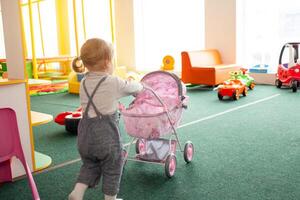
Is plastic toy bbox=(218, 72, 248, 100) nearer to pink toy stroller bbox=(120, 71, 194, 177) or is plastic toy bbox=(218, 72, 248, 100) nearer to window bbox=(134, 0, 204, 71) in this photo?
window bbox=(134, 0, 204, 71)

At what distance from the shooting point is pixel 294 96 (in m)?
5.89

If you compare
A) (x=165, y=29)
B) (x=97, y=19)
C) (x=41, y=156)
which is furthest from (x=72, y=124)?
(x=97, y=19)

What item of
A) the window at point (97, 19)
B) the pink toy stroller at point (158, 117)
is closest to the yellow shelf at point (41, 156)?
the pink toy stroller at point (158, 117)

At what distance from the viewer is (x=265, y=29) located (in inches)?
301

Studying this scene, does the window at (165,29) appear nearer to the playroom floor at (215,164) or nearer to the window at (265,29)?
the window at (265,29)

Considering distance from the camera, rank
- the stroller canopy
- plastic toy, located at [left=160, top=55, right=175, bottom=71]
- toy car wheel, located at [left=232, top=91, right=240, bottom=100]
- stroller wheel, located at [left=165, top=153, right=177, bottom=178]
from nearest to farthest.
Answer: stroller wheel, located at [left=165, top=153, right=177, bottom=178], the stroller canopy, toy car wheel, located at [left=232, top=91, right=240, bottom=100], plastic toy, located at [left=160, top=55, right=175, bottom=71]

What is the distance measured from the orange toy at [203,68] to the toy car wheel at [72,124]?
12.0 feet

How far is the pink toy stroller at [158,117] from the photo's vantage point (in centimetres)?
258

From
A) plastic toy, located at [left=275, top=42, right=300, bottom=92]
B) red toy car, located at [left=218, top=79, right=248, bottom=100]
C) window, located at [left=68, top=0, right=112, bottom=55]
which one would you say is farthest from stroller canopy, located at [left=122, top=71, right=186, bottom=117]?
window, located at [left=68, top=0, right=112, bottom=55]

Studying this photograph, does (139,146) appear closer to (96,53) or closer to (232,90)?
(96,53)

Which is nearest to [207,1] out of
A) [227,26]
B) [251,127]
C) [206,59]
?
[227,26]

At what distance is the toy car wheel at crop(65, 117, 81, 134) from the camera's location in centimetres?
394

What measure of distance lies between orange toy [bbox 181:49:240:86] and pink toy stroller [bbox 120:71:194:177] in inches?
165

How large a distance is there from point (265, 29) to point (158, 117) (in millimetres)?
5829
